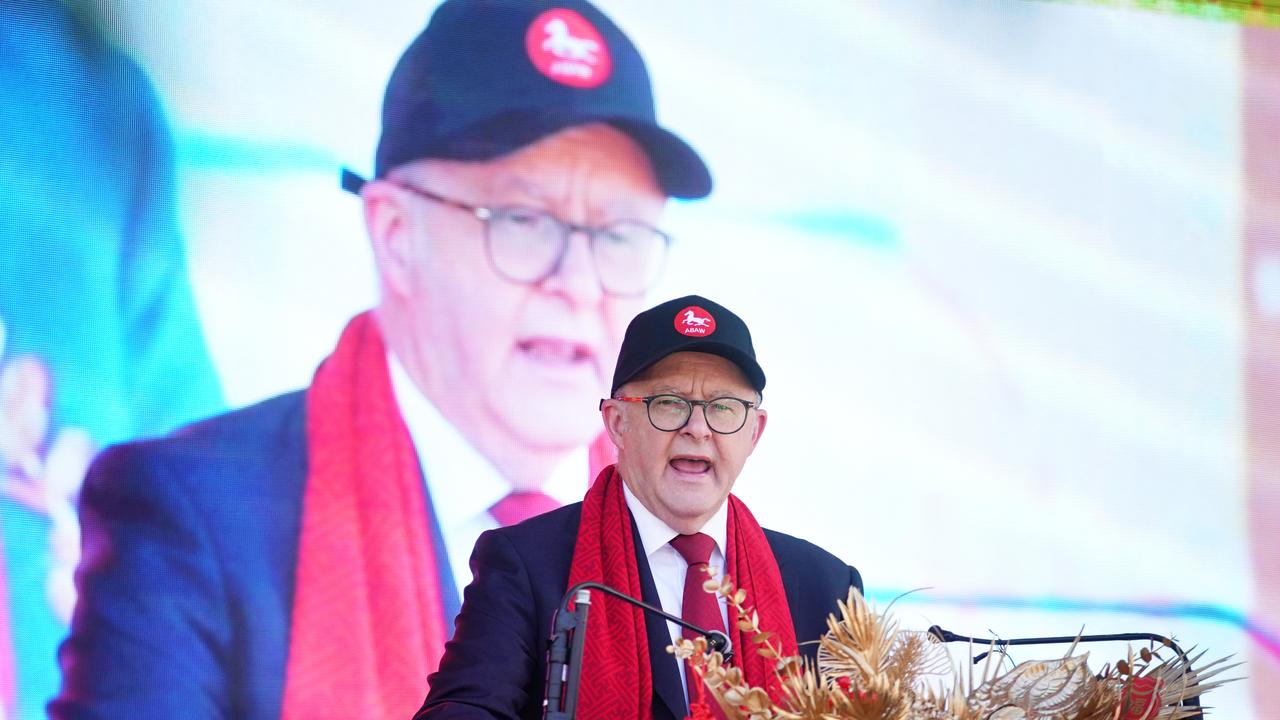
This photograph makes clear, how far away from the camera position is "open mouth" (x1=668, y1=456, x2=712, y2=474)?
2011mm

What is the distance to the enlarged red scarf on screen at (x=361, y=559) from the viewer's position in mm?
3045

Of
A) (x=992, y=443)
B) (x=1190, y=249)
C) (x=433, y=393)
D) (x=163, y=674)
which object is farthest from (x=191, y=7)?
(x=1190, y=249)

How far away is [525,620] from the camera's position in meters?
1.91

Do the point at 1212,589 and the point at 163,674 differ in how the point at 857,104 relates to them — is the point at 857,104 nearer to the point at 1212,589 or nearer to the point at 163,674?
the point at 1212,589

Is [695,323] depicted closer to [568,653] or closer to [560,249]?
[568,653]

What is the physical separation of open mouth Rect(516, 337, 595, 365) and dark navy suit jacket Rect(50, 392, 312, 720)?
0.60 m

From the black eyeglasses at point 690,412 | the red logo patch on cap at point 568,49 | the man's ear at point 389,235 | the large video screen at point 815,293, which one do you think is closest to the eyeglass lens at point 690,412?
the black eyeglasses at point 690,412

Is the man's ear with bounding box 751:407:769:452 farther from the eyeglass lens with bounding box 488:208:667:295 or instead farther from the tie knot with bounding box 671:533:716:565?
the eyeglass lens with bounding box 488:208:667:295

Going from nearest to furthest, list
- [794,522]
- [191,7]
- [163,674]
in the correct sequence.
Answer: [163,674] < [191,7] < [794,522]

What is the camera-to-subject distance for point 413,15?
10.9ft

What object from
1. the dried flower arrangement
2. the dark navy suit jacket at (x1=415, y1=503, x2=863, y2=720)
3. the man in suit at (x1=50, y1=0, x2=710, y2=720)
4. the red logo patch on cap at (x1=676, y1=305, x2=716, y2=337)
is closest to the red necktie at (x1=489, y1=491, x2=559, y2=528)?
the man in suit at (x1=50, y1=0, x2=710, y2=720)

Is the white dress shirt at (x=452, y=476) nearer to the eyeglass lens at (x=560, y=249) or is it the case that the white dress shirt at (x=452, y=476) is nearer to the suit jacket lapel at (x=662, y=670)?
the eyeglass lens at (x=560, y=249)

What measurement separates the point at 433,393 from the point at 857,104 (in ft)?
4.87

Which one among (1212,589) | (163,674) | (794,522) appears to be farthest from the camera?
(1212,589)
